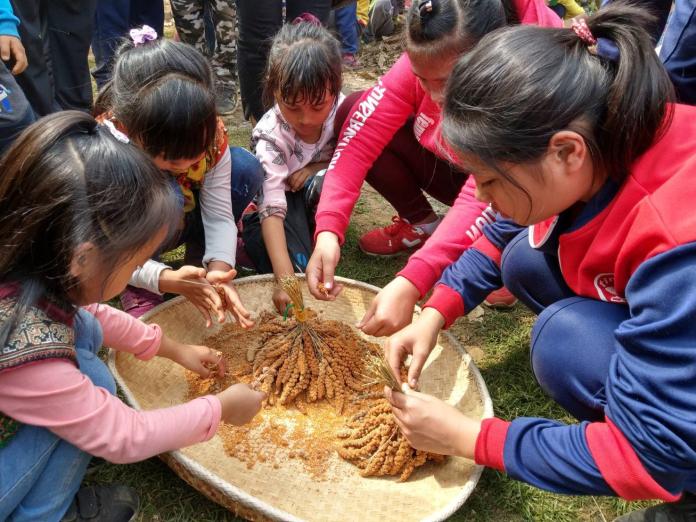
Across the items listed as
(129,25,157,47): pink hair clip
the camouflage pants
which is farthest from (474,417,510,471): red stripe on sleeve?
the camouflage pants

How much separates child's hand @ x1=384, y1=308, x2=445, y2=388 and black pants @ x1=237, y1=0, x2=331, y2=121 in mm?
1887

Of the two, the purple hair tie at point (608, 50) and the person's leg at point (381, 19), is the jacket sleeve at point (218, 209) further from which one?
the person's leg at point (381, 19)

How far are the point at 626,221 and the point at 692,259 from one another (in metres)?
0.21

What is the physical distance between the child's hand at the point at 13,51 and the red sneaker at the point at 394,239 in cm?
169

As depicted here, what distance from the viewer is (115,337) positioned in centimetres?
175

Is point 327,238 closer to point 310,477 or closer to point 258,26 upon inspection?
point 310,477

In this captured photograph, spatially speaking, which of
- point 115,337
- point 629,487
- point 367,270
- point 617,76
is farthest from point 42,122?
point 367,270

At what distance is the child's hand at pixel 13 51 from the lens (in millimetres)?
2572

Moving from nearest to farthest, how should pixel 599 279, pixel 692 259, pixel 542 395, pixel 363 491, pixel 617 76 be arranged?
pixel 692 259 → pixel 617 76 → pixel 599 279 → pixel 363 491 → pixel 542 395

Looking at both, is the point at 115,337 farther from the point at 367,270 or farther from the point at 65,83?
the point at 65,83

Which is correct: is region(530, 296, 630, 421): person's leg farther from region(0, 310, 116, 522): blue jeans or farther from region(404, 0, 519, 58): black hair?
region(0, 310, 116, 522): blue jeans

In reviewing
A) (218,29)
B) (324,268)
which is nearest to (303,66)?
(324,268)

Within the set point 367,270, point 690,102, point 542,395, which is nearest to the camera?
point 690,102

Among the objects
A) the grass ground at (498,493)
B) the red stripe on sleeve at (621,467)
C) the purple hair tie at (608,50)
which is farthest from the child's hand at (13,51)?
the red stripe on sleeve at (621,467)
